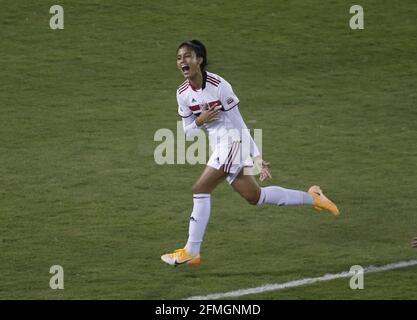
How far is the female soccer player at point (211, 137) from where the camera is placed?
1047 centimetres

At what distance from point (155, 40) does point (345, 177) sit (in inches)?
248

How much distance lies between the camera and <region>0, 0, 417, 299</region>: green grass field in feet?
34.6

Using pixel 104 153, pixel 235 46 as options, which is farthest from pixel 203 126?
pixel 235 46

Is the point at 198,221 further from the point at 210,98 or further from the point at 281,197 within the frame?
the point at 210,98

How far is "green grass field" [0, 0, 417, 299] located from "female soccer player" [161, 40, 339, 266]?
42 centimetres

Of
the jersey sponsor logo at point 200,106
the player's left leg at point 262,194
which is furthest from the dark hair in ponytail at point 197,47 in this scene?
the player's left leg at point 262,194

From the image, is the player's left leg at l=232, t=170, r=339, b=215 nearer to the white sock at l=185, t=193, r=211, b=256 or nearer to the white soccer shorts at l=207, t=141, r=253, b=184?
the white soccer shorts at l=207, t=141, r=253, b=184

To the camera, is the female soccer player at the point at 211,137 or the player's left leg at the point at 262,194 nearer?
the female soccer player at the point at 211,137

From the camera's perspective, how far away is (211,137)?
1076 centimetres

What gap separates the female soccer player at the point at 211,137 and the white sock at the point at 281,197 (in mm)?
23

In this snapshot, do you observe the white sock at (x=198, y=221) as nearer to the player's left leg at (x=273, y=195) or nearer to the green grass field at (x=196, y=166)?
the green grass field at (x=196, y=166)

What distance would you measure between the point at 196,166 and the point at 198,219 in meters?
3.51

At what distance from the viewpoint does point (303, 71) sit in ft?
57.3

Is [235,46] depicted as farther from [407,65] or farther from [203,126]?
[203,126]
